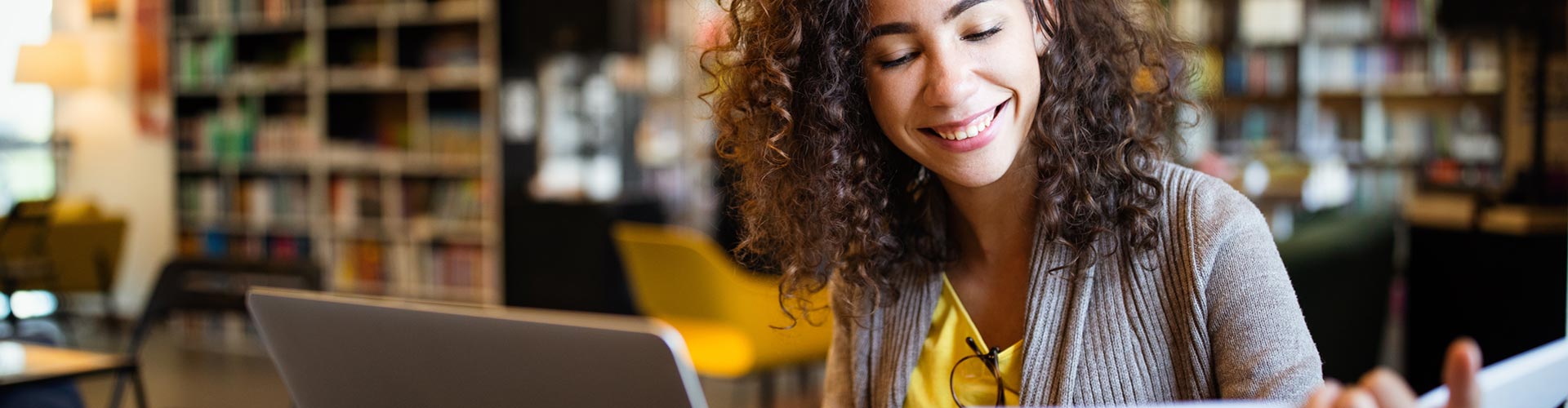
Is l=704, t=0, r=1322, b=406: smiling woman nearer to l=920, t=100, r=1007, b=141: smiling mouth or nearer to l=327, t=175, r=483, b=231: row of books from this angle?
l=920, t=100, r=1007, b=141: smiling mouth

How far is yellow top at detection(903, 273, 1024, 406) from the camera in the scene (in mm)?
1357

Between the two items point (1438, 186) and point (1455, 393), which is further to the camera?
point (1438, 186)

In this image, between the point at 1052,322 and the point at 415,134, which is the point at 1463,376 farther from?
the point at 415,134

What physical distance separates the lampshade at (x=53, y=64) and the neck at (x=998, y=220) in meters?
7.35

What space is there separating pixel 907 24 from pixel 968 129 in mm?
119

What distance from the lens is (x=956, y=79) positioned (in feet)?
3.90

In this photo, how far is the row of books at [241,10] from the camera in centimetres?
640

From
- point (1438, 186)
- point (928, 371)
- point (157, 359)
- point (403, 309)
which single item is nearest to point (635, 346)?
point (403, 309)

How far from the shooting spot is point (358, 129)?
6.49m

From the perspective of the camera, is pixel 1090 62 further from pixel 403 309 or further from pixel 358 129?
pixel 358 129

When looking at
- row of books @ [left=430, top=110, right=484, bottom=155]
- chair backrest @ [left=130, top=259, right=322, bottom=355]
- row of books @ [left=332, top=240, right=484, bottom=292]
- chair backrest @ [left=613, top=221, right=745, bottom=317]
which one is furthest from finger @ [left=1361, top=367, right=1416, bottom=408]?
row of books @ [left=332, top=240, right=484, bottom=292]

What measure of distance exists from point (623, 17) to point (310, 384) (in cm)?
439

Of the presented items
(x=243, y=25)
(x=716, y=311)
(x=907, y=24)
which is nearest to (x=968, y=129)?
(x=907, y=24)

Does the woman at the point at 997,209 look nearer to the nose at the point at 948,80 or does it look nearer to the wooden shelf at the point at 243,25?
the nose at the point at 948,80
